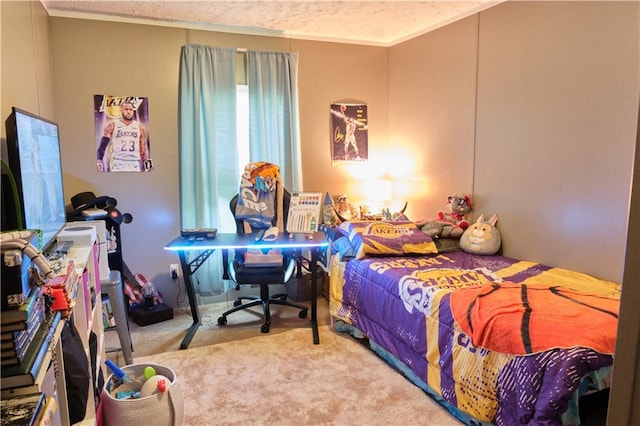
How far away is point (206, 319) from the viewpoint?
354 centimetres

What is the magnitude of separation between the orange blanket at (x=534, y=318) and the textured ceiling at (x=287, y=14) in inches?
89.7

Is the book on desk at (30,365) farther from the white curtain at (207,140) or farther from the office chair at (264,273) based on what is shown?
the white curtain at (207,140)

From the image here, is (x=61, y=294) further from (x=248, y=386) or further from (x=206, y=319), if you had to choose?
(x=206, y=319)

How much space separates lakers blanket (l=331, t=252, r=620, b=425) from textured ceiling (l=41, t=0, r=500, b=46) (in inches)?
79.3

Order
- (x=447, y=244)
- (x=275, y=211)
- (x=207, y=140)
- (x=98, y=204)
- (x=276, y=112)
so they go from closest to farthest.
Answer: (x=98, y=204)
(x=447, y=244)
(x=275, y=211)
(x=207, y=140)
(x=276, y=112)

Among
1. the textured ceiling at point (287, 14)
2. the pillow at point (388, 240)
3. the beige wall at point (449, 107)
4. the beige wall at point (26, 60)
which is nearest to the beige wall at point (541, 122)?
the beige wall at point (449, 107)

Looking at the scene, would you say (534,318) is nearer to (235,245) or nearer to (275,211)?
(235,245)

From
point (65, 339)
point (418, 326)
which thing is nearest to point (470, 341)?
point (418, 326)

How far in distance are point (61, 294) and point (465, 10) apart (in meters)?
3.51

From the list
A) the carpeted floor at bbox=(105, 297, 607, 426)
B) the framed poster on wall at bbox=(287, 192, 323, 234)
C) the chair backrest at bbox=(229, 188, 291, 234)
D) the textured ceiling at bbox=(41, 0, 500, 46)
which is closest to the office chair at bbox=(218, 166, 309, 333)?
the chair backrest at bbox=(229, 188, 291, 234)

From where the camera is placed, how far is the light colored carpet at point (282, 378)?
219cm

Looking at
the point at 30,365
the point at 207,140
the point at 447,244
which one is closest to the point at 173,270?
the point at 207,140

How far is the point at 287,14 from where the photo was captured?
3451mm

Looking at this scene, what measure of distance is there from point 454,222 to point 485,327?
65.1 inches
